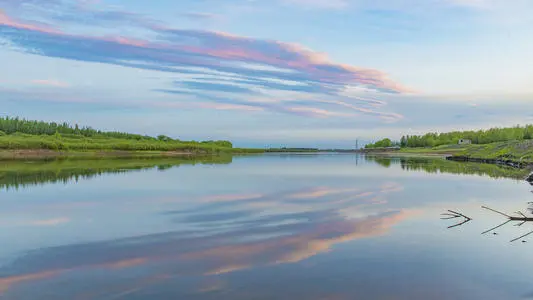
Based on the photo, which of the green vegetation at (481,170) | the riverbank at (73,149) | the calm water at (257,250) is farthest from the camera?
the riverbank at (73,149)

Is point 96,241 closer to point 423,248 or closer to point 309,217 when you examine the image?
point 309,217

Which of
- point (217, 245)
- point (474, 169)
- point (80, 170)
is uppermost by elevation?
point (474, 169)

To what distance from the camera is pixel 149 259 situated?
33.6 feet

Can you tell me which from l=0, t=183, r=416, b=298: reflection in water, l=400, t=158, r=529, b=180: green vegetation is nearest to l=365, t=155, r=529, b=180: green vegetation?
l=400, t=158, r=529, b=180: green vegetation

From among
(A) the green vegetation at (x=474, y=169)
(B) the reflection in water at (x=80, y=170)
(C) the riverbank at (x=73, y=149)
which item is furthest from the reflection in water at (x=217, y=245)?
(C) the riverbank at (x=73, y=149)

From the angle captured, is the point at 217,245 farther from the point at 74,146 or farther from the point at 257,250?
the point at 74,146

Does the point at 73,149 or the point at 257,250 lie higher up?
the point at 73,149

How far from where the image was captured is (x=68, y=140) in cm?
12912

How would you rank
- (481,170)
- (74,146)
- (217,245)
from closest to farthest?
1. (217,245)
2. (481,170)
3. (74,146)

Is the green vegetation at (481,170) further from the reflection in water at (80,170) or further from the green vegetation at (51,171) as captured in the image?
the green vegetation at (51,171)

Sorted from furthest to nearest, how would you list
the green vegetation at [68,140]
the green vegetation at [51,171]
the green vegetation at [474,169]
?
the green vegetation at [68,140]
the green vegetation at [474,169]
the green vegetation at [51,171]

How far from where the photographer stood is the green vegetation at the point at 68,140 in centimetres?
10026

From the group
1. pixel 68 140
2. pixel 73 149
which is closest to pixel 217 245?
pixel 73 149

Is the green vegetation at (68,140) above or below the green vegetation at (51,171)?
above
